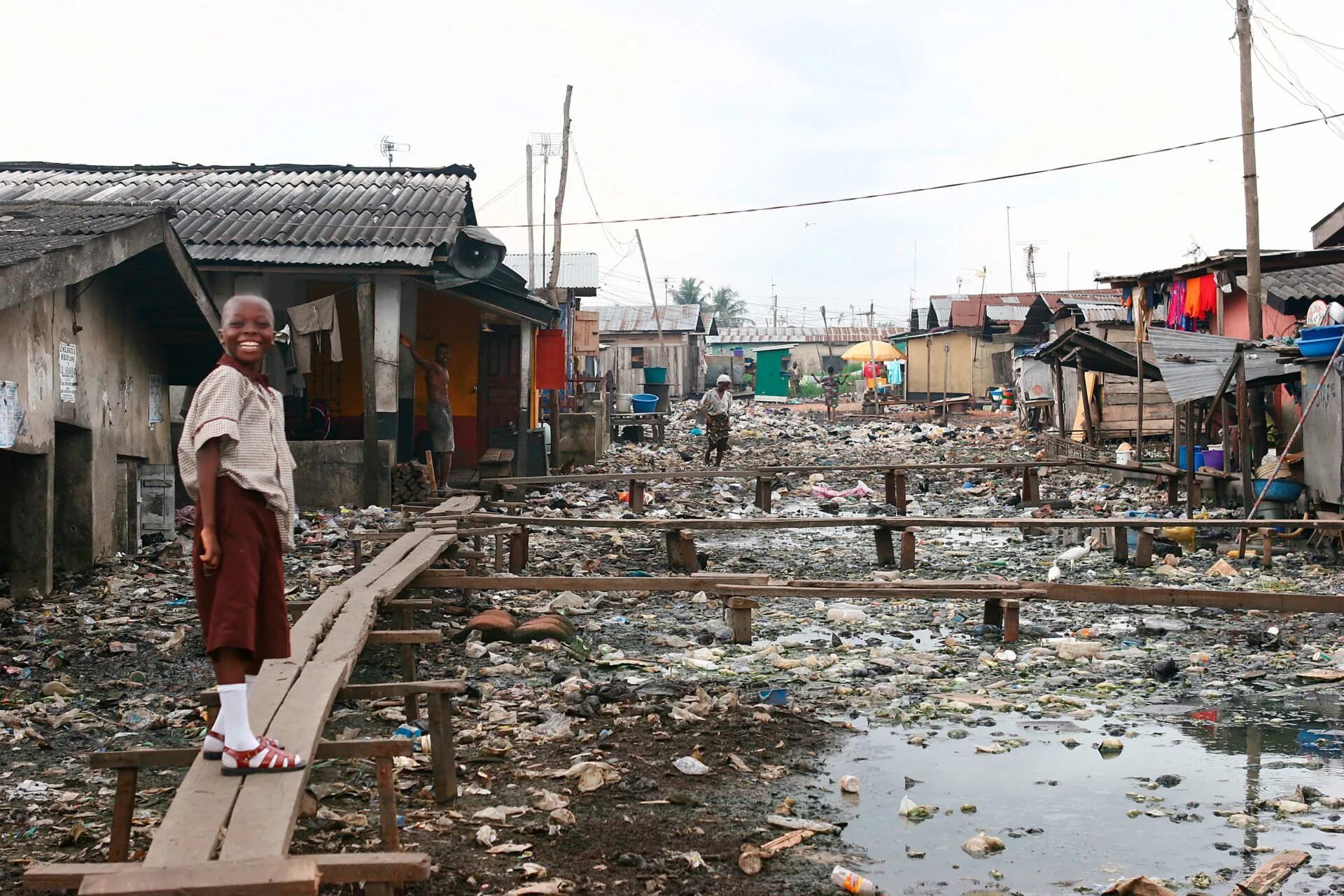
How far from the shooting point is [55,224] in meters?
7.33

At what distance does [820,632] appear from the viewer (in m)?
7.45

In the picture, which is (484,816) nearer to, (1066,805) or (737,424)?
(1066,805)

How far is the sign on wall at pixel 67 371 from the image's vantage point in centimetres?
802

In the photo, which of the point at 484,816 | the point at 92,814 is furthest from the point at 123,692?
the point at 484,816

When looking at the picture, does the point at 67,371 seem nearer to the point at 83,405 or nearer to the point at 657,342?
the point at 83,405

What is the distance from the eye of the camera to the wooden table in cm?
2508

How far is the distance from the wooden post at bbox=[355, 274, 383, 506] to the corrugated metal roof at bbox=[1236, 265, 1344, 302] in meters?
11.2

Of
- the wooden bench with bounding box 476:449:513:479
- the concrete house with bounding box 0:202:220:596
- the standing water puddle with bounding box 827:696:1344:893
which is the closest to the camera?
the standing water puddle with bounding box 827:696:1344:893

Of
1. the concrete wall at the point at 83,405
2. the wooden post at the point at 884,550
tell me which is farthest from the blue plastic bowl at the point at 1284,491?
the concrete wall at the point at 83,405

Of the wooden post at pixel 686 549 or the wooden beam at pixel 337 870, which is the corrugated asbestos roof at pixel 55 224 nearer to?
the wooden beam at pixel 337 870

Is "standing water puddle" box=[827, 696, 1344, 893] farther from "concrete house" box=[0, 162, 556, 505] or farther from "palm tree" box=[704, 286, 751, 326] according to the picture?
"palm tree" box=[704, 286, 751, 326]

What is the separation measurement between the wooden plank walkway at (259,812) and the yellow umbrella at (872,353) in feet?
106

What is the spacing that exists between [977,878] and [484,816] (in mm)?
1619

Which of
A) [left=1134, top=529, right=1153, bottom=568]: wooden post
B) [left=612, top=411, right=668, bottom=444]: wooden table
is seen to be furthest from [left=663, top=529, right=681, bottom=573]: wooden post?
[left=612, top=411, right=668, bottom=444]: wooden table
